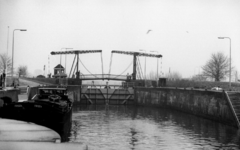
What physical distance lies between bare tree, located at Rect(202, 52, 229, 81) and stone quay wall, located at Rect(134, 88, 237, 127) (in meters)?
25.8

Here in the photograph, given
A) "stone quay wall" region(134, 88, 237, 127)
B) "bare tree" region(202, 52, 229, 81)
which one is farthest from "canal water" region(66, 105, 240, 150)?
"bare tree" region(202, 52, 229, 81)

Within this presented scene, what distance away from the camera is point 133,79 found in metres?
63.3

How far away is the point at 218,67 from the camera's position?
7275cm

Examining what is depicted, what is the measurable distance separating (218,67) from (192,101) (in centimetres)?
3566

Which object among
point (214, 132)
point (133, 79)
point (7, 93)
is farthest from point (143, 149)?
point (133, 79)

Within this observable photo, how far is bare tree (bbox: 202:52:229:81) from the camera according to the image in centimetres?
7246

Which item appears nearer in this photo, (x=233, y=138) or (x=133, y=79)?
(x=233, y=138)

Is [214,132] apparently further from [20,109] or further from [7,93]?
[7,93]

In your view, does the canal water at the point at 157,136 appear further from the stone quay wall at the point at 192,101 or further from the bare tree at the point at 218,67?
the bare tree at the point at 218,67

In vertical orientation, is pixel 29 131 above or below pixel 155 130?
above

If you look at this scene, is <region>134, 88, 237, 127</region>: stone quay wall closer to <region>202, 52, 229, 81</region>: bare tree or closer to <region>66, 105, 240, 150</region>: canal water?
<region>66, 105, 240, 150</region>: canal water

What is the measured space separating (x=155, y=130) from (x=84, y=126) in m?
6.45

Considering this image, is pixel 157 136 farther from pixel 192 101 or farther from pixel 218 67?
pixel 218 67

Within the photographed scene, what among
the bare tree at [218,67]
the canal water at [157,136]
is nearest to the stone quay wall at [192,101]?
the canal water at [157,136]
